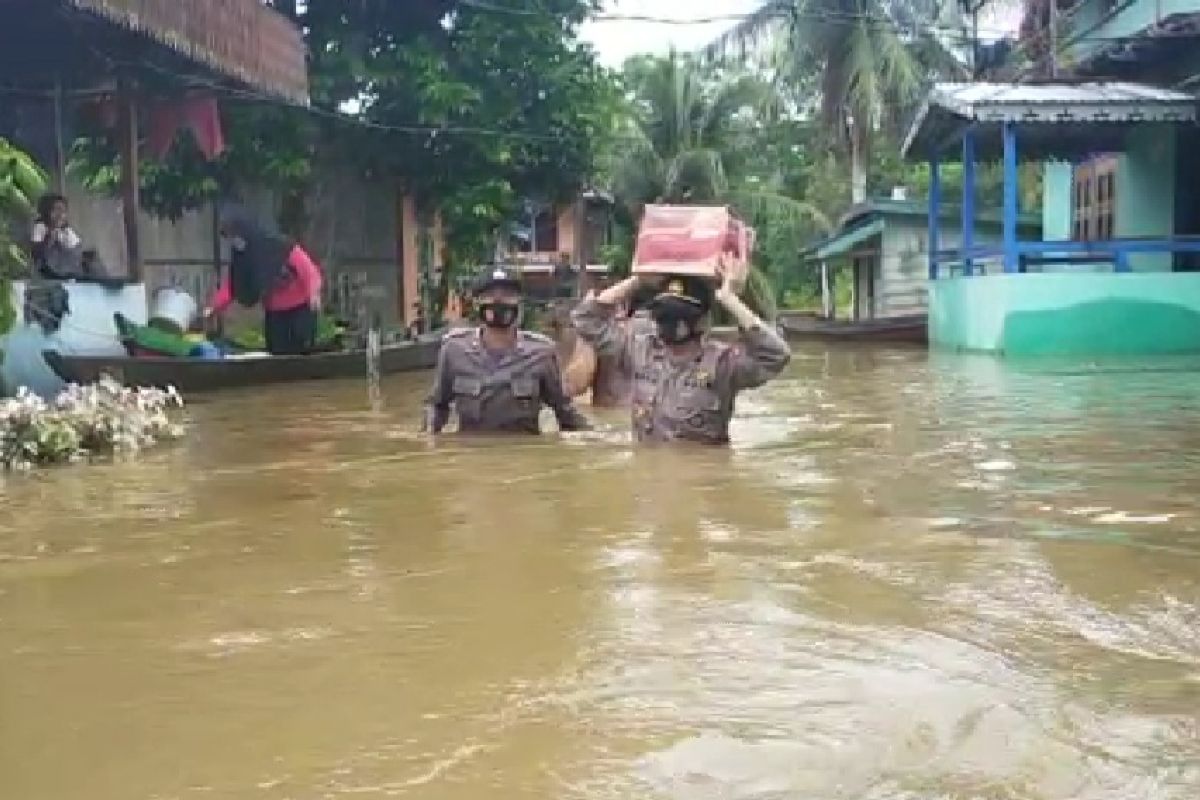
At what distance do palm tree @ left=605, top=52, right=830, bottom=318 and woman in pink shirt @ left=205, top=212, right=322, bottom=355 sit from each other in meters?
16.2

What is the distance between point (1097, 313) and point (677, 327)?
1323 centimetres

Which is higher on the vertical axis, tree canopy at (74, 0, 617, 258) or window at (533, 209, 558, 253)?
tree canopy at (74, 0, 617, 258)

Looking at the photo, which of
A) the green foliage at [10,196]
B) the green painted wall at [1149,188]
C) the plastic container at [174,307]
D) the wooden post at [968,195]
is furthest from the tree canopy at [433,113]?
the green foliage at [10,196]

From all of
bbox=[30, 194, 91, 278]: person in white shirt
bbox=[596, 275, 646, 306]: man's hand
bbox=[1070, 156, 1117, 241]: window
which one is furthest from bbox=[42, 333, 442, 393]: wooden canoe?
bbox=[1070, 156, 1117, 241]: window

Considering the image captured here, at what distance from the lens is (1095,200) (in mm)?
24797

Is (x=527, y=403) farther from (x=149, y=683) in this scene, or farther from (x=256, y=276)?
(x=256, y=276)

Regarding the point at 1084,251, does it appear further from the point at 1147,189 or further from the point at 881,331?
the point at 881,331

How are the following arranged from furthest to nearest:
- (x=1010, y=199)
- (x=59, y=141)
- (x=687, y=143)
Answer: (x=687, y=143)
(x=1010, y=199)
(x=59, y=141)

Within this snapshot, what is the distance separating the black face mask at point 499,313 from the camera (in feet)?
26.4

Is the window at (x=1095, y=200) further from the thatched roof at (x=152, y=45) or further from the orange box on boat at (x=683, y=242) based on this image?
the orange box on boat at (x=683, y=242)

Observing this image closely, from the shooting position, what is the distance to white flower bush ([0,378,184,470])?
8500 mm

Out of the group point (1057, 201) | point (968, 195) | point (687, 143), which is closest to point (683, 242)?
point (968, 195)

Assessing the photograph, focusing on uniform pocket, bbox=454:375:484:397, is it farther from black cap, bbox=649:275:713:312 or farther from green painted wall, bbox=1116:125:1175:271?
green painted wall, bbox=1116:125:1175:271

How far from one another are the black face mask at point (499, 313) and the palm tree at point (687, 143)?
2458cm
